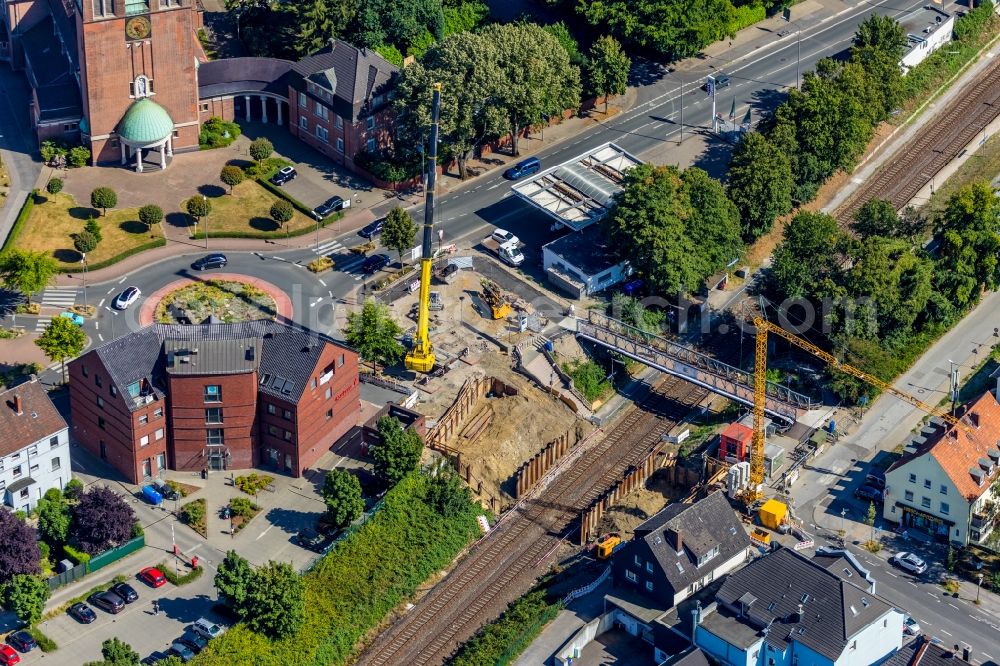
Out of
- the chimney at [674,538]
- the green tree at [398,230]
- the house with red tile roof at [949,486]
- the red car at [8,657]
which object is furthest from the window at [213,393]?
the house with red tile roof at [949,486]

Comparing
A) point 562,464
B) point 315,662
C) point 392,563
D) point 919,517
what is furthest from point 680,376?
point 315,662

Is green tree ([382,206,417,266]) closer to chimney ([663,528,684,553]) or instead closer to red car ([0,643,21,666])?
chimney ([663,528,684,553])

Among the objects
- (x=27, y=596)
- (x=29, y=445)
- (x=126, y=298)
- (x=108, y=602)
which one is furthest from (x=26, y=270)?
(x=27, y=596)

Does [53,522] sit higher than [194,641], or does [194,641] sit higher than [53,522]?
[53,522]

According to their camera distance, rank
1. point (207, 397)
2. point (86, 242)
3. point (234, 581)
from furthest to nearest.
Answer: point (86, 242) → point (207, 397) → point (234, 581)

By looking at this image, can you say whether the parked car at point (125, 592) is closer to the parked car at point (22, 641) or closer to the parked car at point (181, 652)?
the parked car at point (181, 652)

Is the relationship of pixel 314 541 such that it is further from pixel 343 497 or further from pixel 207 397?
pixel 207 397

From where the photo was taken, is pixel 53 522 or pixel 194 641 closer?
pixel 194 641
